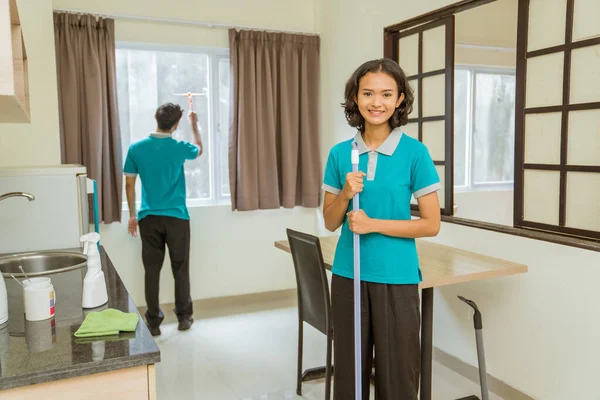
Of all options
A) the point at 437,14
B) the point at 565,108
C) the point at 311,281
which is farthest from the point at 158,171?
the point at 565,108

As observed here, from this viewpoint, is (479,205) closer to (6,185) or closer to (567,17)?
(567,17)

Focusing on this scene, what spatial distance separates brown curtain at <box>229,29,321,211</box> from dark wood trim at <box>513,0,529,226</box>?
6.54 ft

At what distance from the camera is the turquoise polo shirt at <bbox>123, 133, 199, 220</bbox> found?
3500mm

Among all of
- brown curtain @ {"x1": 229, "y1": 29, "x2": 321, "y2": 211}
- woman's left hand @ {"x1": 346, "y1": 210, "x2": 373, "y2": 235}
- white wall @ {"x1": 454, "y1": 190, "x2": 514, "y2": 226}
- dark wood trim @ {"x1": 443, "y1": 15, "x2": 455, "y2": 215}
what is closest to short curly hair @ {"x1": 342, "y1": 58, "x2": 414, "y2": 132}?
woman's left hand @ {"x1": 346, "y1": 210, "x2": 373, "y2": 235}

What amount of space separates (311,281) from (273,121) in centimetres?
200

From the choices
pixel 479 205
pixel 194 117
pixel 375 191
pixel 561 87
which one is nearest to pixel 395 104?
pixel 375 191

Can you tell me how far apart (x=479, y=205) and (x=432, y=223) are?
3.29 meters

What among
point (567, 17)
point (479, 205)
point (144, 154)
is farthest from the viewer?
point (479, 205)

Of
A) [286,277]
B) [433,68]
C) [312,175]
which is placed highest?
[433,68]

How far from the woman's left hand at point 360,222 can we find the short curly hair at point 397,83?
1.05 feet

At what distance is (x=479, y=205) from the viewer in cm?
470

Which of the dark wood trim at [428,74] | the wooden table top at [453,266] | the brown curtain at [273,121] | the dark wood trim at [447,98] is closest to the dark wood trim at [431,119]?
the dark wood trim at [447,98]

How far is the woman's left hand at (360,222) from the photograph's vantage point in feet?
5.16

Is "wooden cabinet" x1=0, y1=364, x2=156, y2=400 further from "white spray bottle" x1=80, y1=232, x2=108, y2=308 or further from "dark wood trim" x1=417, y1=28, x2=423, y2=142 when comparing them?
"dark wood trim" x1=417, y1=28, x2=423, y2=142
